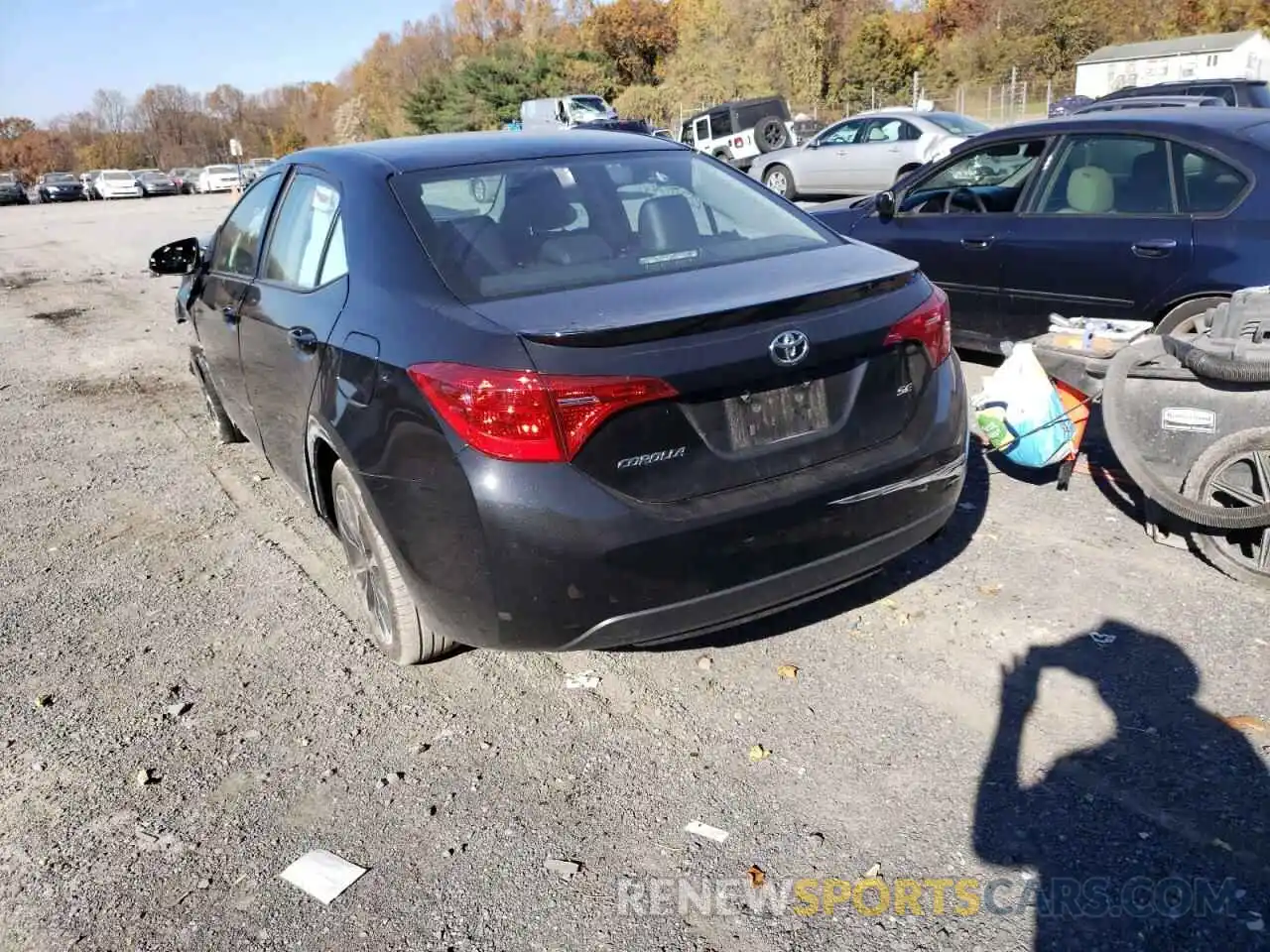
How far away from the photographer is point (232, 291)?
4656 millimetres

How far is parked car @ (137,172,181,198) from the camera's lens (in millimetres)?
53062

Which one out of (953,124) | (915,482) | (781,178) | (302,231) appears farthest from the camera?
(781,178)

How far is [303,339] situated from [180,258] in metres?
2.32

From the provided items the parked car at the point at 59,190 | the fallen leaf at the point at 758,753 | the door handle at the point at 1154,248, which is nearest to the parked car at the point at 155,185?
the parked car at the point at 59,190

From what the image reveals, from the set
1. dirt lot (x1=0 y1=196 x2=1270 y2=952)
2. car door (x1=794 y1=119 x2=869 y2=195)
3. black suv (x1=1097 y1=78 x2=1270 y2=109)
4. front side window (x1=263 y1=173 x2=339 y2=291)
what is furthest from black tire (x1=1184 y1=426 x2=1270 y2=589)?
car door (x1=794 y1=119 x2=869 y2=195)

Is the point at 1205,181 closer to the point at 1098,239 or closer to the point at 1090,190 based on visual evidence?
the point at 1098,239

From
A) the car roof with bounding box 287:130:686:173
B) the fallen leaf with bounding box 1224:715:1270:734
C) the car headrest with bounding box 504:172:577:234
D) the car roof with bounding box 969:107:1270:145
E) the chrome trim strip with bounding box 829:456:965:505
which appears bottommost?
the fallen leaf with bounding box 1224:715:1270:734

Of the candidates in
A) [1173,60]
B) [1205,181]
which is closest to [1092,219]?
[1205,181]

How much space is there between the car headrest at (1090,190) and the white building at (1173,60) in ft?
166

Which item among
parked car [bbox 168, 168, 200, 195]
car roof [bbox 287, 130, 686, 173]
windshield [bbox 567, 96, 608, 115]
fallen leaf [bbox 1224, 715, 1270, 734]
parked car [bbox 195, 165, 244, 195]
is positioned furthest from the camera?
parked car [bbox 168, 168, 200, 195]

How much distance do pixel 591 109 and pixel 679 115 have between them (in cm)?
2186

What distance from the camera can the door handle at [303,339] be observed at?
3539 millimetres

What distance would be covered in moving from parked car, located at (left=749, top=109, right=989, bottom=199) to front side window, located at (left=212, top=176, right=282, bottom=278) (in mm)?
13057

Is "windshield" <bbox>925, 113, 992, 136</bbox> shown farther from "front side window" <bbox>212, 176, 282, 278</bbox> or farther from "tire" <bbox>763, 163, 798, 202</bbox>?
"front side window" <bbox>212, 176, 282, 278</bbox>
